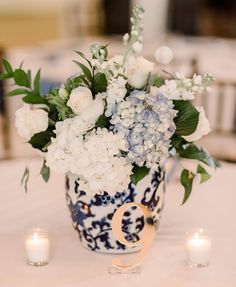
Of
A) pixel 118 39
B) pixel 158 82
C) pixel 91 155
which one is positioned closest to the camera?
pixel 91 155

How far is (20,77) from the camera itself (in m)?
1.17

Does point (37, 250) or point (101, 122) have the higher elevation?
point (101, 122)

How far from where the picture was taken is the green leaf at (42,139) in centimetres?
118

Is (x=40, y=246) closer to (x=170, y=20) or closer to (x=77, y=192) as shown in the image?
(x=77, y=192)

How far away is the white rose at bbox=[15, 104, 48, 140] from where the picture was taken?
1136 mm

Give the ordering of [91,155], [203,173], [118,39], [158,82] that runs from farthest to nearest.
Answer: [118,39] → [203,173] → [158,82] → [91,155]

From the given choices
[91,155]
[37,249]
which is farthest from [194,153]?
[37,249]

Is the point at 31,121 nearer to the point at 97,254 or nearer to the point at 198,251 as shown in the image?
the point at 97,254

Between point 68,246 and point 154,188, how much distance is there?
0.79ft

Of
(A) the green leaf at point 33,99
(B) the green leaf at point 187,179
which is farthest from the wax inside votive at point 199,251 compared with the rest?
(A) the green leaf at point 33,99

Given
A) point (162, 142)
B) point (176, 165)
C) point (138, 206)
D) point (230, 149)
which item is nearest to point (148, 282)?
point (138, 206)

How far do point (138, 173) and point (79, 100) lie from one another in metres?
0.19

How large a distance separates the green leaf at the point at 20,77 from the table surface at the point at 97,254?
365mm

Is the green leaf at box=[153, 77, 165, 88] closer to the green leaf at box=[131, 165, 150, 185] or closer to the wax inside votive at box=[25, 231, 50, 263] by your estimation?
the green leaf at box=[131, 165, 150, 185]
